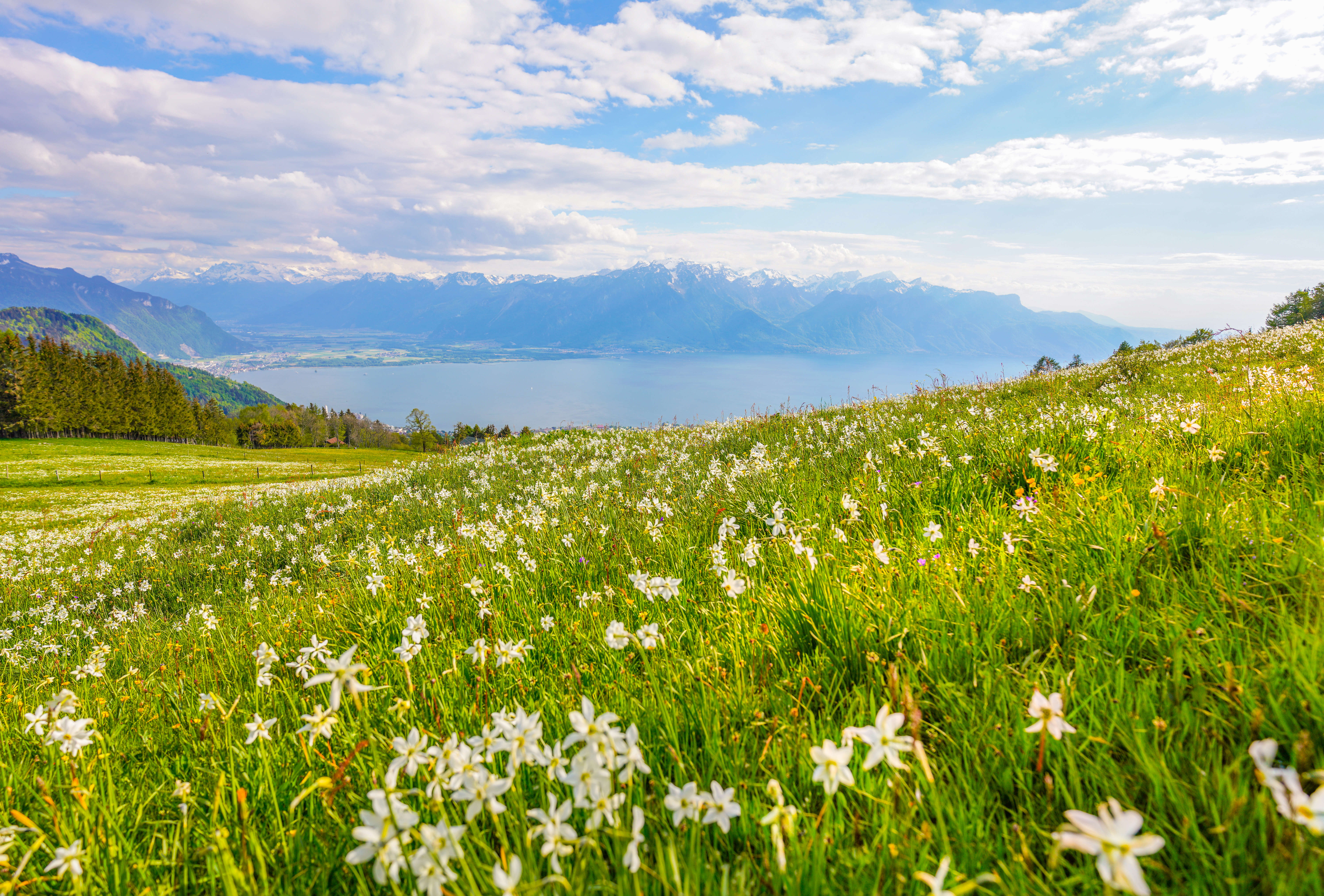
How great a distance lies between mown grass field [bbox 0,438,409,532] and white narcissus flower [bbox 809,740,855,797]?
22.4 meters

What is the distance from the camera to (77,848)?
67.6 inches

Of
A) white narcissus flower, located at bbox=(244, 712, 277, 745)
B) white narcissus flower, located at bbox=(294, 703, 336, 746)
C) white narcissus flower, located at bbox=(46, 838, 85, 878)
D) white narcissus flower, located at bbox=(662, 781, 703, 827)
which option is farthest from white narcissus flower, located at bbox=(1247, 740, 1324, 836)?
white narcissus flower, located at bbox=(46, 838, 85, 878)

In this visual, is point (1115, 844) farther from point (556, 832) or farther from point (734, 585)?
point (734, 585)

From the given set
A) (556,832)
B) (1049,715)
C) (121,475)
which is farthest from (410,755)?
(121,475)

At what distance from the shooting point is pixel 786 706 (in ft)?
7.87

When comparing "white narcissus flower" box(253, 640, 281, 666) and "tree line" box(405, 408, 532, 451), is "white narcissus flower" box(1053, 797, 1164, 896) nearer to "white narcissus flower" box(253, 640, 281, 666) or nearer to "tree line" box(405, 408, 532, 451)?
"white narcissus flower" box(253, 640, 281, 666)

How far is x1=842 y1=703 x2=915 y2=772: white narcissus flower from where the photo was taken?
4.67 feet

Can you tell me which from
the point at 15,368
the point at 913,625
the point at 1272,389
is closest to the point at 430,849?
the point at 913,625

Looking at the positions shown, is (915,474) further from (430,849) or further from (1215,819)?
(430,849)

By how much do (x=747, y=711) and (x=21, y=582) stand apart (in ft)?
54.9

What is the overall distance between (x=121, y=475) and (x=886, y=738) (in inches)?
2569

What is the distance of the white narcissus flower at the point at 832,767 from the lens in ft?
4.66

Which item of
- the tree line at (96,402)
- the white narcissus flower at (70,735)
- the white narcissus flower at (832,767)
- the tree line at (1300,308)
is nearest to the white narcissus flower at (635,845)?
the white narcissus flower at (832,767)

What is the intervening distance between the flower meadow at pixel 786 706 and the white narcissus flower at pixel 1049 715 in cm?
3
